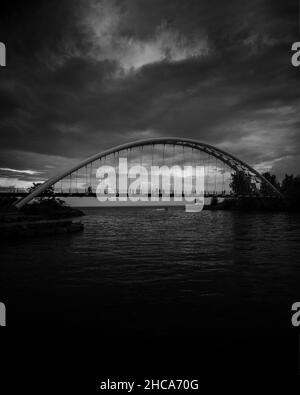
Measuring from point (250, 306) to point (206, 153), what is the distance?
63125 millimetres

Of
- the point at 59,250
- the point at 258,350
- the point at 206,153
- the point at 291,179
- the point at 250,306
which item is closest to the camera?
the point at 258,350

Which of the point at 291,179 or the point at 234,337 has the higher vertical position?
the point at 291,179

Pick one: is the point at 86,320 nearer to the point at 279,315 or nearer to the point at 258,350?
the point at 258,350

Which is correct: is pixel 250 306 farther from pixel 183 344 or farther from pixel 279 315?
pixel 183 344

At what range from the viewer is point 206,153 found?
68.9 m

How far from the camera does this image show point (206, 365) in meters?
5.80

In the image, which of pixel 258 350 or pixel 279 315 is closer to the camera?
pixel 258 350

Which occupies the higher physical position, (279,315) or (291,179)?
(291,179)

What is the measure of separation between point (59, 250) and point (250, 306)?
1666 cm
